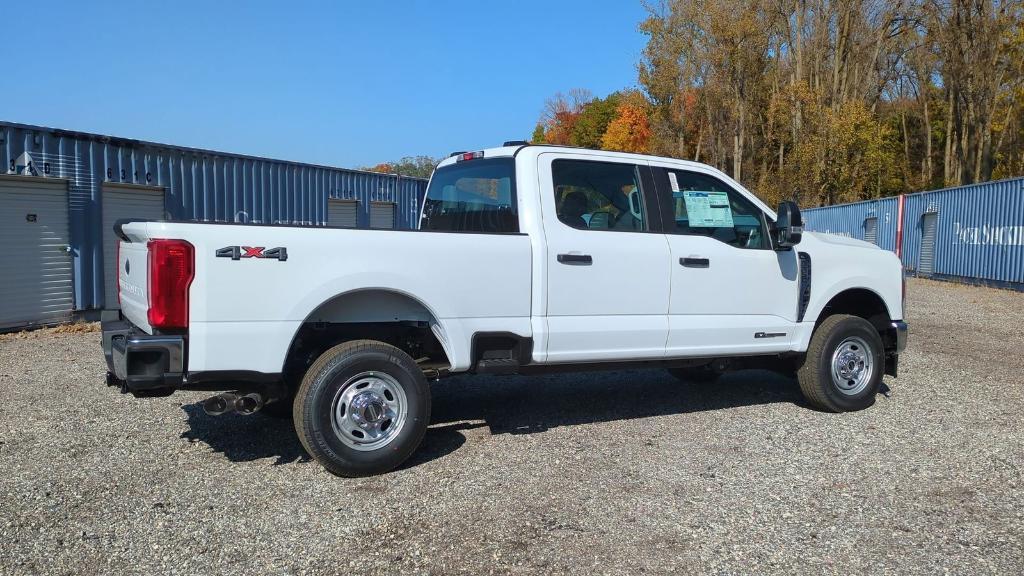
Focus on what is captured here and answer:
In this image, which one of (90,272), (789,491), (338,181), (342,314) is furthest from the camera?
(338,181)

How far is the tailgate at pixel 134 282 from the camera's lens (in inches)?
168

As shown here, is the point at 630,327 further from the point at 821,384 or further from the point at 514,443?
the point at 821,384

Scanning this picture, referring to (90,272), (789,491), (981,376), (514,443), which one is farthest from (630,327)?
(90,272)

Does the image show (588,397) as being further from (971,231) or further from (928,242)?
(928,242)

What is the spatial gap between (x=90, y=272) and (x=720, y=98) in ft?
99.7

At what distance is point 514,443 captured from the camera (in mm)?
5457

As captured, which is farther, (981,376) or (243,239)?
(981,376)

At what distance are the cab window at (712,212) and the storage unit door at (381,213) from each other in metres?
13.3

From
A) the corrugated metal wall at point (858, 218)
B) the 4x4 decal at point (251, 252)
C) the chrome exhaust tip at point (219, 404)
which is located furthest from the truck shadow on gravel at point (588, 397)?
the corrugated metal wall at point (858, 218)

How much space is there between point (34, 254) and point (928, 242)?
75.0 feet

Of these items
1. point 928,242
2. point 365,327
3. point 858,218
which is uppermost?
point 858,218

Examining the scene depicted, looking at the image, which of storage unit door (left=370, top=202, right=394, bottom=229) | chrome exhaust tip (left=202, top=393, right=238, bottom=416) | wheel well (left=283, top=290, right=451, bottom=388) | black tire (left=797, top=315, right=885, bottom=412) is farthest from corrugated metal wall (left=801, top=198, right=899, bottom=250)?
chrome exhaust tip (left=202, top=393, right=238, bottom=416)

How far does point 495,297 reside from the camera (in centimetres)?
497

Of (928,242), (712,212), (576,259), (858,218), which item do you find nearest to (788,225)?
(712,212)
